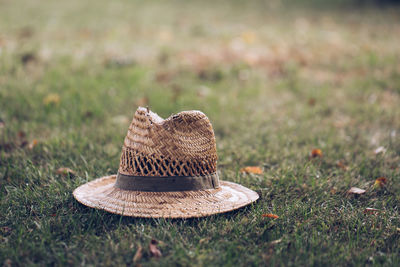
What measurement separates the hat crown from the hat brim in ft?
0.34

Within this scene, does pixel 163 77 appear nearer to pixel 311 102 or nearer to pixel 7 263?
pixel 311 102

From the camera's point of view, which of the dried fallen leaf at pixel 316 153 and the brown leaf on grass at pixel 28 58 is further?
the brown leaf on grass at pixel 28 58

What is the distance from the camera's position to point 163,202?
6.82 ft

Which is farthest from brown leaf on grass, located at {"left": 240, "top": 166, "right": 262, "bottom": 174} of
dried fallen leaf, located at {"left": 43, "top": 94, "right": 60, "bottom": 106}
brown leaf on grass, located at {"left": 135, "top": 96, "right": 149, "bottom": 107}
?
dried fallen leaf, located at {"left": 43, "top": 94, "right": 60, "bottom": 106}

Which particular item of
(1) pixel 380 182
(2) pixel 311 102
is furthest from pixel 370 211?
(2) pixel 311 102

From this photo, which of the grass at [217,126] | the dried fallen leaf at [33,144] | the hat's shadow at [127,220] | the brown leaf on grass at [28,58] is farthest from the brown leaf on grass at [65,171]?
the brown leaf on grass at [28,58]

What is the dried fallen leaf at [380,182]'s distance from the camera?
9.01ft

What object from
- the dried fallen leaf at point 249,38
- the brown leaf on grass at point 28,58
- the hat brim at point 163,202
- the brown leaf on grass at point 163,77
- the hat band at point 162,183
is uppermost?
the dried fallen leaf at point 249,38

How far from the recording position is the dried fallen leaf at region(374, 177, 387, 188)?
9.01 ft

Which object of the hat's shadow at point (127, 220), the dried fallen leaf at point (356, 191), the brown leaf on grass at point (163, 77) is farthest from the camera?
the brown leaf on grass at point (163, 77)

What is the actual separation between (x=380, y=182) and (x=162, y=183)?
4.90 ft

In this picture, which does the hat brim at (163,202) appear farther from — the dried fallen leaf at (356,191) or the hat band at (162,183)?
the dried fallen leaf at (356,191)

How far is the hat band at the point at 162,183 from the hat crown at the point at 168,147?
0.02 meters

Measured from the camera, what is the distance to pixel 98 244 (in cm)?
192
